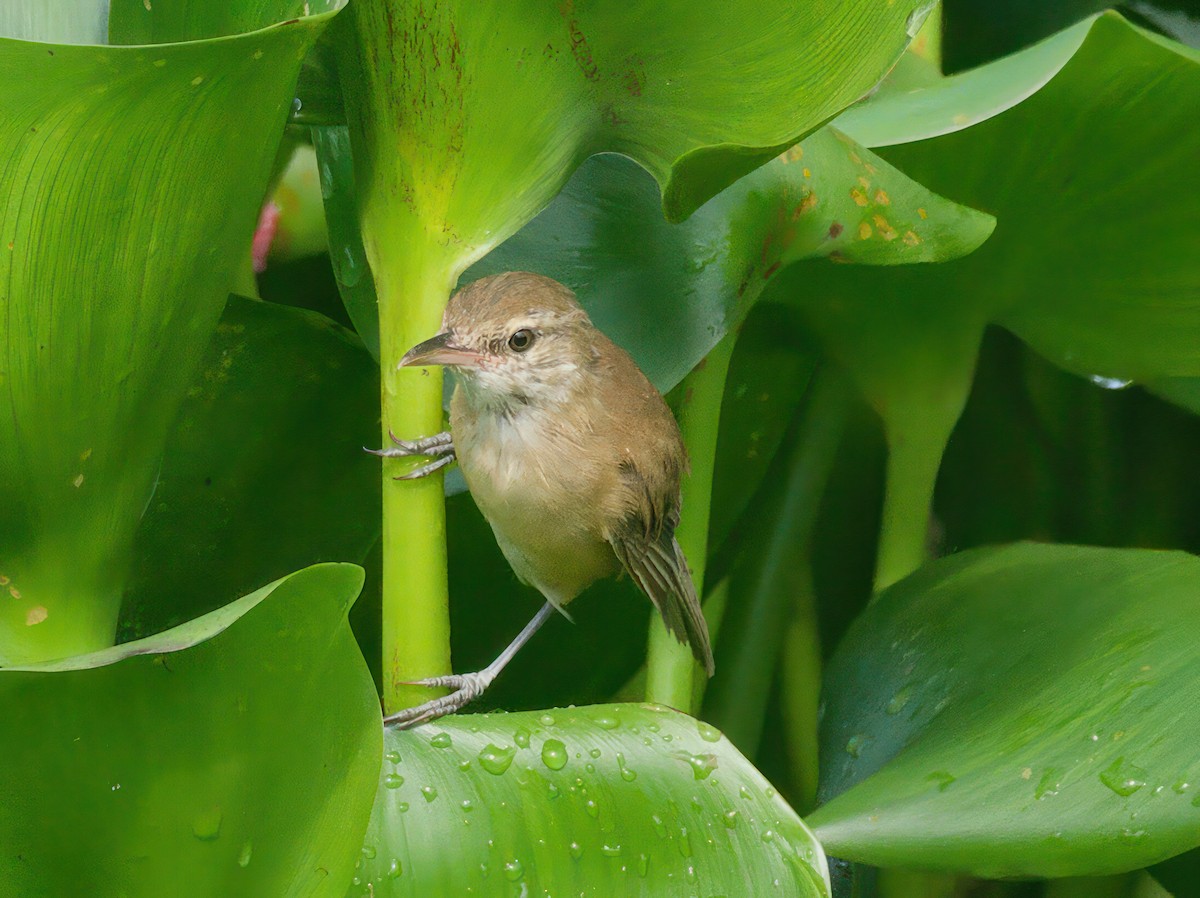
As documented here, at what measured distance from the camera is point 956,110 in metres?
0.95

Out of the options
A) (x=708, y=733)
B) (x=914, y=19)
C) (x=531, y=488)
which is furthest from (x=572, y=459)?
(x=914, y=19)

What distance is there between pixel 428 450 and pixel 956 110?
1.63ft

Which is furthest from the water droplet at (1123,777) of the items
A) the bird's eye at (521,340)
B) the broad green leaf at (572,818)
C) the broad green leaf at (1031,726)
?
the bird's eye at (521,340)

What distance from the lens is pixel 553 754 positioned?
2.27 ft

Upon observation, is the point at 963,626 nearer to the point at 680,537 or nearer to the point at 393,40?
the point at 680,537

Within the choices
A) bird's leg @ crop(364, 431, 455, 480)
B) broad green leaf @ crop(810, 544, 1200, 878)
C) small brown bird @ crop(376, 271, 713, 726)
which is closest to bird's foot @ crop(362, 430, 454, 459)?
bird's leg @ crop(364, 431, 455, 480)

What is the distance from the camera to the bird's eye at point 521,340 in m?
1.04

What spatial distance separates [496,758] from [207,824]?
0.16 metres

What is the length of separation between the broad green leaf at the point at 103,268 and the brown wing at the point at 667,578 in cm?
49

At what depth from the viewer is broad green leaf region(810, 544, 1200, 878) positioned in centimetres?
74

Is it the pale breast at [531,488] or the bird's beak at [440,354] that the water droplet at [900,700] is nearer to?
the pale breast at [531,488]

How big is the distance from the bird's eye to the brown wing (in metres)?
0.21

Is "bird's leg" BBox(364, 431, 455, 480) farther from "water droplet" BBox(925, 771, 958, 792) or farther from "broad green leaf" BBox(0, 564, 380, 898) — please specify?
"water droplet" BBox(925, 771, 958, 792)

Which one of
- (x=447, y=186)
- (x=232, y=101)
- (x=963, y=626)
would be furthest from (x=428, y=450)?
(x=963, y=626)
